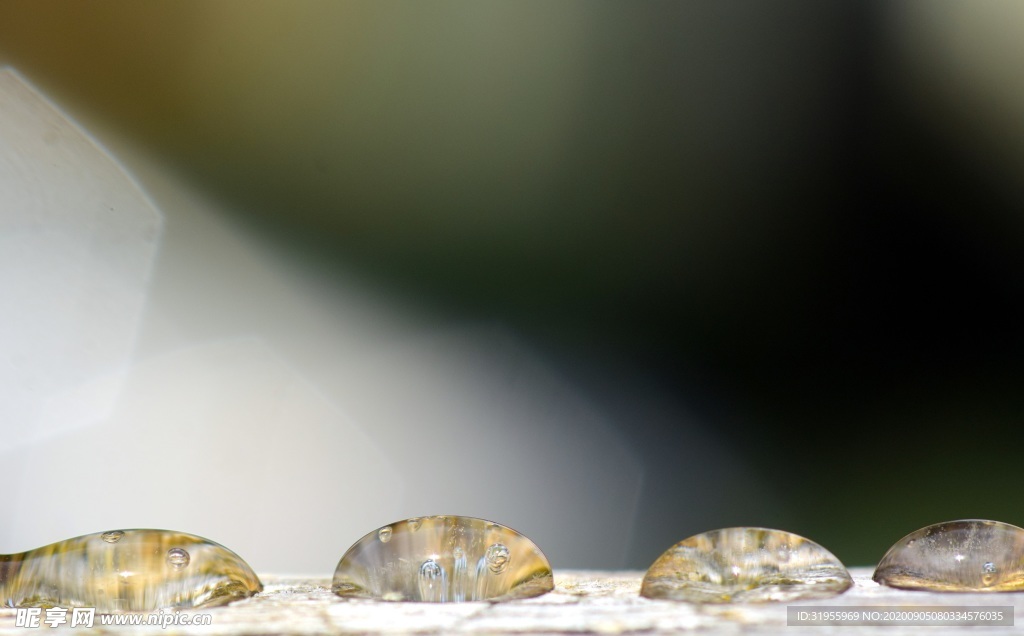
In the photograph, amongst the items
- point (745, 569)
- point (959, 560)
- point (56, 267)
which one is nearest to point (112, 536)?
point (745, 569)

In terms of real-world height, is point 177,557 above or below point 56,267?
below

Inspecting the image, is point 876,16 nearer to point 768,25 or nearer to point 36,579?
point 768,25

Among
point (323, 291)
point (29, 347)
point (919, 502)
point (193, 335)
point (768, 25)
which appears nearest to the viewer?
point (29, 347)

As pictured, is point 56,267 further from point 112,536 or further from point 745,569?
point 745,569

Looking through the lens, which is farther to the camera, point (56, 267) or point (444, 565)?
point (56, 267)

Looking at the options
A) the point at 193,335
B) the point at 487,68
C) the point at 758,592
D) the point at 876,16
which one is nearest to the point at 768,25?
the point at 876,16

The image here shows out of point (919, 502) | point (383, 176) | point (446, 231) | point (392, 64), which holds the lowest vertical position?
point (919, 502)

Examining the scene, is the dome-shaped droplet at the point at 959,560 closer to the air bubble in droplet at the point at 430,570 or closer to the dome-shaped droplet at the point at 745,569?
the dome-shaped droplet at the point at 745,569
